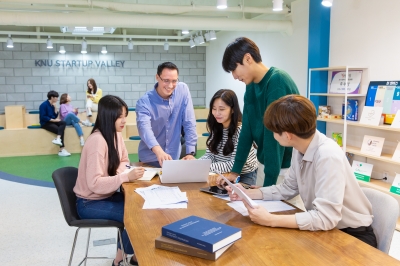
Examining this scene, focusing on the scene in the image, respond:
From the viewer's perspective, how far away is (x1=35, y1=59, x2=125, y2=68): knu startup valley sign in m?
10.9

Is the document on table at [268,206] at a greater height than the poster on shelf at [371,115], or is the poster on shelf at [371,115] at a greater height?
the poster on shelf at [371,115]

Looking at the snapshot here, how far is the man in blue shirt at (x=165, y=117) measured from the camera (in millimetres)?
2918

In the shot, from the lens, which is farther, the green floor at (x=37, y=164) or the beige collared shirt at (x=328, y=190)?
the green floor at (x=37, y=164)

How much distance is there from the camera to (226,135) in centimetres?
288

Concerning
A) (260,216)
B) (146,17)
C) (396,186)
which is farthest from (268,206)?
(146,17)

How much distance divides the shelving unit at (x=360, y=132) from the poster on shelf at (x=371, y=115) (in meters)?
0.06

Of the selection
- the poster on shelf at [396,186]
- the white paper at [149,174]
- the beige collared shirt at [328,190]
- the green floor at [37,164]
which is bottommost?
the green floor at [37,164]

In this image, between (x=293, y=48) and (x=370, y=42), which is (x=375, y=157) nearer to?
(x=370, y=42)

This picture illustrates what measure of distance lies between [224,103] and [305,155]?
46.9 inches

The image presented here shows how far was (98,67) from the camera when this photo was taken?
11.4 m

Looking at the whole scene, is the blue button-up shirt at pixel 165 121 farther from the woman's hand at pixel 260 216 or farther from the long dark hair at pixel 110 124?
the woman's hand at pixel 260 216

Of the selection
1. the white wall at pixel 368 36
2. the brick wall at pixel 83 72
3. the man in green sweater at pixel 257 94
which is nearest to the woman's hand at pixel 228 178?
the man in green sweater at pixel 257 94

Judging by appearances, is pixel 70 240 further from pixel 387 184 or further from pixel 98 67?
pixel 98 67

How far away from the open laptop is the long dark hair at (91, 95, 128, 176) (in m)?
0.35
